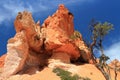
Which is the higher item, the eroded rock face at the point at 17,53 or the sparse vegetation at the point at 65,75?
the eroded rock face at the point at 17,53

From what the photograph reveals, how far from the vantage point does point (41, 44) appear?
5394 centimetres

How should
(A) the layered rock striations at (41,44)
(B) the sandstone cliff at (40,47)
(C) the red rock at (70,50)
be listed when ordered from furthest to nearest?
(C) the red rock at (70,50)
(A) the layered rock striations at (41,44)
(B) the sandstone cliff at (40,47)

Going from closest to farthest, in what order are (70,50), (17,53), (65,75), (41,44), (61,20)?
(65,75) < (17,53) < (41,44) < (70,50) < (61,20)

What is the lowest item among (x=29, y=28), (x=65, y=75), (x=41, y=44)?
(x=65, y=75)

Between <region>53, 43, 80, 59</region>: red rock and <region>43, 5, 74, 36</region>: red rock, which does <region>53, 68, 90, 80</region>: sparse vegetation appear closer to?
<region>53, 43, 80, 59</region>: red rock

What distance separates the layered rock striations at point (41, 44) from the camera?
5112 cm

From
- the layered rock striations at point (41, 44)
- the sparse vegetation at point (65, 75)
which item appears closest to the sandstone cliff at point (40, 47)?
the layered rock striations at point (41, 44)

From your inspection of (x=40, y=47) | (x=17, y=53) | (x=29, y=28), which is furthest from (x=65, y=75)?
(x=29, y=28)

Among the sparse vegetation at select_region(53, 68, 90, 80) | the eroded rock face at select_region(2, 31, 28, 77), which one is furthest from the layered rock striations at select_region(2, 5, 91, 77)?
the sparse vegetation at select_region(53, 68, 90, 80)

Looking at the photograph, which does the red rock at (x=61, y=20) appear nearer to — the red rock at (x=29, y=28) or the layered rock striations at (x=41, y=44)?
the layered rock striations at (x=41, y=44)

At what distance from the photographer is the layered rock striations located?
51125 millimetres

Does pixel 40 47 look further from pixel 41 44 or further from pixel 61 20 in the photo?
pixel 61 20

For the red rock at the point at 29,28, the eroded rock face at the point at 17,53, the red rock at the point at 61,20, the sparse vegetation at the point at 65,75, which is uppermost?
the red rock at the point at 61,20

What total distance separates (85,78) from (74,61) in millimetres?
7011
